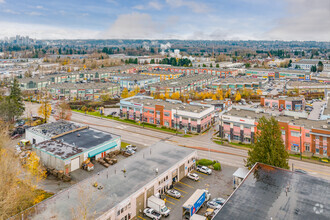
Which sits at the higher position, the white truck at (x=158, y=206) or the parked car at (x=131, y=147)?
the parked car at (x=131, y=147)

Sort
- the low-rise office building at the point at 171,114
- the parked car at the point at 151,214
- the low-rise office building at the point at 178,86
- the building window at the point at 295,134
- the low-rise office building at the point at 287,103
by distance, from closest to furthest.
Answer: the parked car at the point at 151,214 < the building window at the point at 295,134 < the low-rise office building at the point at 171,114 < the low-rise office building at the point at 287,103 < the low-rise office building at the point at 178,86

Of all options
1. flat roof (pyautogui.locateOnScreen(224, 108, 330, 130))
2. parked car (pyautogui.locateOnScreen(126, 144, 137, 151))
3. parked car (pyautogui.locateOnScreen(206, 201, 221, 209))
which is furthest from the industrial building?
flat roof (pyautogui.locateOnScreen(224, 108, 330, 130))

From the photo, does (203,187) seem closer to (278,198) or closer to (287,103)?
(278,198)

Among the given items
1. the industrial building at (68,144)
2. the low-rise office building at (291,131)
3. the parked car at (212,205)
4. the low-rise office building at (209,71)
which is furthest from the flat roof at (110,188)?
the low-rise office building at (209,71)

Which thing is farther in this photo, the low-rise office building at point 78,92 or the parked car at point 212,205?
the low-rise office building at point 78,92

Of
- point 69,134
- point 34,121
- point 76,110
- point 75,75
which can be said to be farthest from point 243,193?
point 75,75

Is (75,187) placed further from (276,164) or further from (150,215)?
(276,164)

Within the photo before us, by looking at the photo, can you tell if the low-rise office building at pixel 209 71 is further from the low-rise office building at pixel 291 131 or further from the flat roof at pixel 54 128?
the flat roof at pixel 54 128
